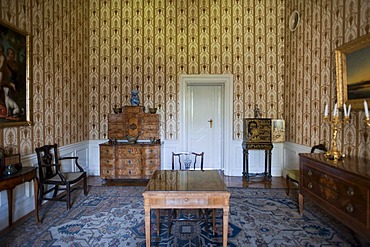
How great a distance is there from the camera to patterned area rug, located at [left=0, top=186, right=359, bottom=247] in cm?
274

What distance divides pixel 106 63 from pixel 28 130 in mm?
2795

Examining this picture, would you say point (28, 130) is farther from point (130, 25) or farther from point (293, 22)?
point (293, 22)

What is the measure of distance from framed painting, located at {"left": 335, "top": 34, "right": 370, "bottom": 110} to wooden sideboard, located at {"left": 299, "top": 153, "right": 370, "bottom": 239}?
850mm

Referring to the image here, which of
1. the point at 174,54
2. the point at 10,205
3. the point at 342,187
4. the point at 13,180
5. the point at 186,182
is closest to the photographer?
the point at 342,187

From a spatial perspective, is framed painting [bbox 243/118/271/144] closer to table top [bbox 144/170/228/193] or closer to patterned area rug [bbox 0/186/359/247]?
patterned area rug [bbox 0/186/359/247]

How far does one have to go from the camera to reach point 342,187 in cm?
251

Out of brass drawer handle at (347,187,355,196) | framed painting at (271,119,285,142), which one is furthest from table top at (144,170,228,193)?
framed painting at (271,119,285,142)

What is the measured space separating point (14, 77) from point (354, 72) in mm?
4728

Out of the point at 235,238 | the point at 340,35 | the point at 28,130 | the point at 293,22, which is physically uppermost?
the point at 293,22

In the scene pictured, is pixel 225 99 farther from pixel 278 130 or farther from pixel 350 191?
pixel 350 191

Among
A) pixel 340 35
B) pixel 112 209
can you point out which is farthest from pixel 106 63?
pixel 340 35

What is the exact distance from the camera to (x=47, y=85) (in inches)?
163

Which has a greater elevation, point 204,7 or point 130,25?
point 204,7

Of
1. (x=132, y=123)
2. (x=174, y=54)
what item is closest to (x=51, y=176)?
(x=132, y=123)
